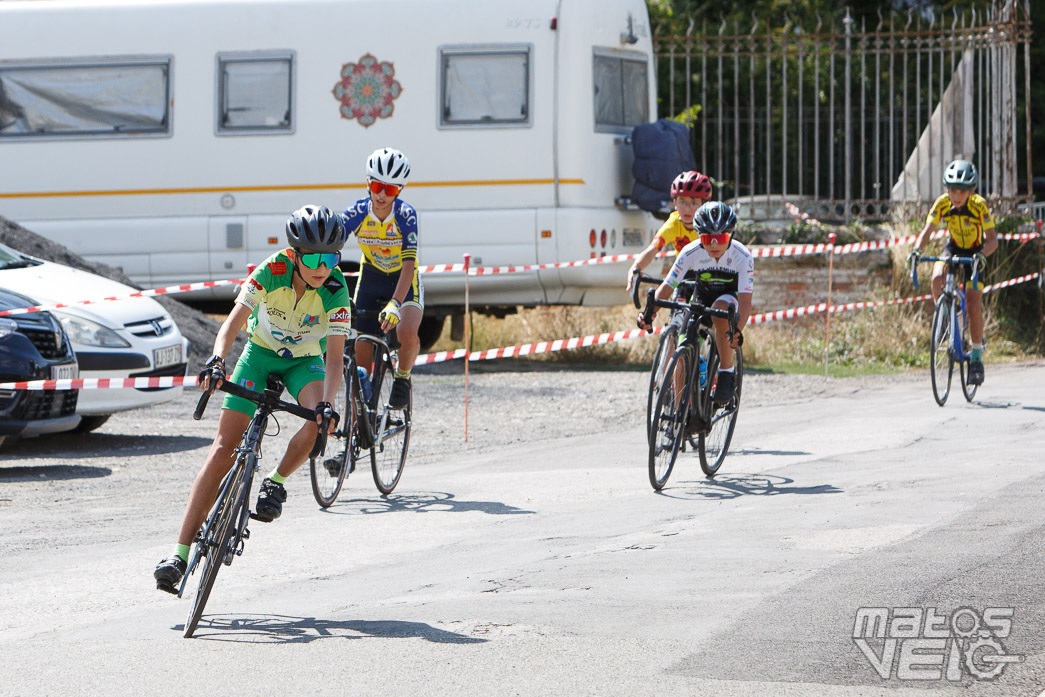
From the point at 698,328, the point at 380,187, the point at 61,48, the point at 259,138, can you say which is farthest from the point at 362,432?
the point at 61,48

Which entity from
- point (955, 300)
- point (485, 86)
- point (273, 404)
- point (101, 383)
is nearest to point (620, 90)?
point (485, 86)

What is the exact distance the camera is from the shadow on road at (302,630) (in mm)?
5398

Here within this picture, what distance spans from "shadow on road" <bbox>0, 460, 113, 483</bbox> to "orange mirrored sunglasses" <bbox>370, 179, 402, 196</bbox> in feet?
8.79

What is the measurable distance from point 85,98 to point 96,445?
19.1ft

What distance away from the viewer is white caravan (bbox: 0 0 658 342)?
1527cm

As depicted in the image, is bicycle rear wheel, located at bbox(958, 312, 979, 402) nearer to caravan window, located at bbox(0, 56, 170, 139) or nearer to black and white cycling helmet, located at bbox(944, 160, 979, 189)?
black and white cycling helmet, located at bbox(944, 160, 979, 189)

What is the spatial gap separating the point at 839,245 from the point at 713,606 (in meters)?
11.5

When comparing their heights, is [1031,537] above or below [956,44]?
below

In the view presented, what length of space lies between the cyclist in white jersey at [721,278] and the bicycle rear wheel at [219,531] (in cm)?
357

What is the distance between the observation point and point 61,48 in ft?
51.1

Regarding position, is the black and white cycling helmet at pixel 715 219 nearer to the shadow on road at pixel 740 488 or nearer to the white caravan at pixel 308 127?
the shadow on road at pixel 740 488

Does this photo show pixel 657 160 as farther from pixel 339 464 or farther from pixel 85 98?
pixel 339 464

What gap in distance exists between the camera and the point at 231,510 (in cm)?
560

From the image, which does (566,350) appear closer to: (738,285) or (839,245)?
(839,245)
